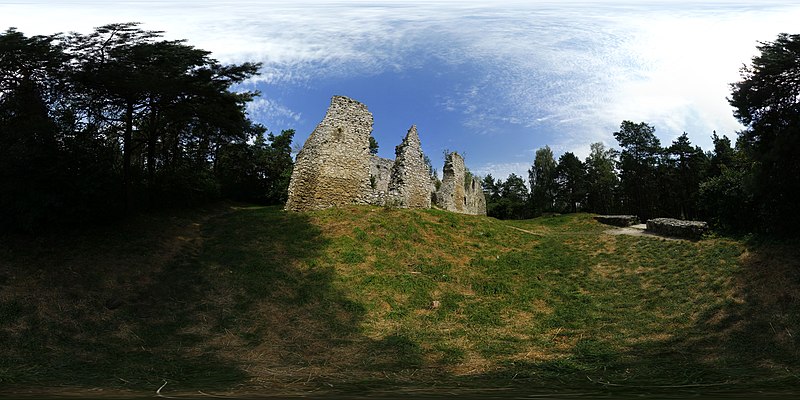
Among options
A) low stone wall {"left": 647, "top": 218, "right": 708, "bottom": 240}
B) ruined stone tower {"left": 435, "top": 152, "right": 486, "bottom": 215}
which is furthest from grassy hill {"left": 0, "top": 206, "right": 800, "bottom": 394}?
ruined stone tower {"left": 435, "top": 152, "right": 486, "bottom": 215}

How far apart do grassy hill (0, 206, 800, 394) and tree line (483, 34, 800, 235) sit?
186 centimetres

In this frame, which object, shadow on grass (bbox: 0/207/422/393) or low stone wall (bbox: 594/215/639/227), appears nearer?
shadow on grass (bbox: 0/207/422/393)

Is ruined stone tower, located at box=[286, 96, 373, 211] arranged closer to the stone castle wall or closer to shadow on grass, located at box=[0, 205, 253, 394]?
shadow on grass, located at box=[0, 205, 253, 394]

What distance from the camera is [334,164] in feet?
65.1

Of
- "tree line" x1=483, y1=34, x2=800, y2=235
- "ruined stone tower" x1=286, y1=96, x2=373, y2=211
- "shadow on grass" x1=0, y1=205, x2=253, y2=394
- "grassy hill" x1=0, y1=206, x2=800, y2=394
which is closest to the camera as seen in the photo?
"grassy hill" x1=0, y1=206, x2=800, y2=394

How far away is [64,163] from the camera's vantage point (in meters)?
13.6

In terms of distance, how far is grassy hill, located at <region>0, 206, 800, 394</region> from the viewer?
22.5ft

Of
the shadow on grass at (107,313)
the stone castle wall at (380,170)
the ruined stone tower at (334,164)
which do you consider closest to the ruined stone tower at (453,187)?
the stone castle wall at (380,170)

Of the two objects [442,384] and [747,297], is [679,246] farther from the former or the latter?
[442,384]

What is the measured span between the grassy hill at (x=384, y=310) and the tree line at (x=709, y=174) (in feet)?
6.09

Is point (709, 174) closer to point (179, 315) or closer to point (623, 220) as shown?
point (623, 220)

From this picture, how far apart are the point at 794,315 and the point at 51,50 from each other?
21.0 metres

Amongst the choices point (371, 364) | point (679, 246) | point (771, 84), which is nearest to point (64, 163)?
point (371, 364)

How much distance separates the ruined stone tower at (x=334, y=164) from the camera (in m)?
19.6
